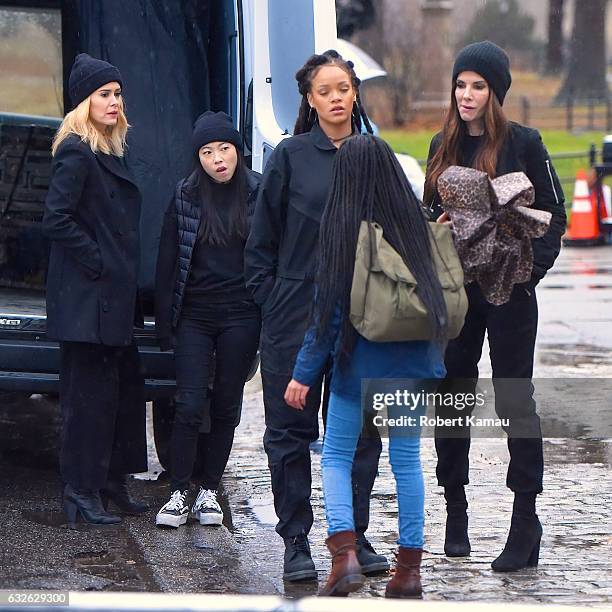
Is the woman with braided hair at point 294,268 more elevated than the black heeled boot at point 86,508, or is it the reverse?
the woman with braided hair at point 294,268

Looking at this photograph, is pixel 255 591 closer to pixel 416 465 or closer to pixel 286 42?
pixel 416 465

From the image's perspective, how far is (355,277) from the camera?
4770 mm

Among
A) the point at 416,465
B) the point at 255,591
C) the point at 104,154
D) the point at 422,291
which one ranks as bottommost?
the point at 255,591

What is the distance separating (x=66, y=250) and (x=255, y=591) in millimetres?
1641

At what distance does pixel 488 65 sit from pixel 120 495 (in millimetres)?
2346

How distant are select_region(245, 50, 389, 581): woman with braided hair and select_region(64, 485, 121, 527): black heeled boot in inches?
39.5

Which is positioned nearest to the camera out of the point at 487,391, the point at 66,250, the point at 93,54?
the point at 487,391

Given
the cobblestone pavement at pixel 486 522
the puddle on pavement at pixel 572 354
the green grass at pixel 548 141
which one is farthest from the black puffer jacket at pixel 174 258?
the green grass at pixel 548 141

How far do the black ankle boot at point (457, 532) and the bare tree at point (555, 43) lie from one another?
3820cm

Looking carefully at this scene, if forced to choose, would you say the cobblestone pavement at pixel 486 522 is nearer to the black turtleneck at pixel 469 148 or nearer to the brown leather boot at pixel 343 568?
the brown leather boot at pixel 343 568

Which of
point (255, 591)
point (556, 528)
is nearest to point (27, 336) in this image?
point (255, 591)

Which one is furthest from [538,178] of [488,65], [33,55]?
[33,55]

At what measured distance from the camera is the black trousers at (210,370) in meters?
6.07

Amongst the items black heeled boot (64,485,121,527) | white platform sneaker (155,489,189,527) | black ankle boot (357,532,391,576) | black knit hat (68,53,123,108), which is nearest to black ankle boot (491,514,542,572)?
black ankle boot (357,532,391,576)
